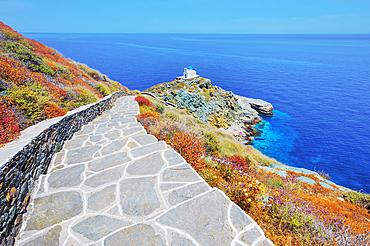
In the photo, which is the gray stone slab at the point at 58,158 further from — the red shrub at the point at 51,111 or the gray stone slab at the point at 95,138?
the red shrub at the point at 51,111

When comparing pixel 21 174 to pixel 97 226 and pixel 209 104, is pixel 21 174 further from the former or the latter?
pixel 209 104

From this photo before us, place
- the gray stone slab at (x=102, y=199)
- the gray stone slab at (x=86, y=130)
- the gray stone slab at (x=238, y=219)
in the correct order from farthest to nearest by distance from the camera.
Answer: the gray stone slab at (x=86, y=130) → the gray stone slab at (x=102, y=199) → the gray stone slab at (x=238, y=219)

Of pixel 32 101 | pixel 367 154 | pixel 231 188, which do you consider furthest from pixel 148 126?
pixel 367 154

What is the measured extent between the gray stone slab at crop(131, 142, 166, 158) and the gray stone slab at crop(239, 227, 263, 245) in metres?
2.84

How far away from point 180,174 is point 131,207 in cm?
115

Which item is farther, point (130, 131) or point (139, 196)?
point (130, 131)

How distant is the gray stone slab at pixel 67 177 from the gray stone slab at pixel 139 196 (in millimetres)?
1013

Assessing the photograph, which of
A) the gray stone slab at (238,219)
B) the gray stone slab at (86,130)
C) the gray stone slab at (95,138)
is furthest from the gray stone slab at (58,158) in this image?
the gray stone slab at (238,219)

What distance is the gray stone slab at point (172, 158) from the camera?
3992 mm

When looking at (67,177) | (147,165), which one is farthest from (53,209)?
(147,165)

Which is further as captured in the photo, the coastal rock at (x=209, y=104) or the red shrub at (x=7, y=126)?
the coastal rock at (x=209, y=104)

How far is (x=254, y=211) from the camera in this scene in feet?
11.4

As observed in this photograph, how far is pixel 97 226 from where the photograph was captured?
8.30ft

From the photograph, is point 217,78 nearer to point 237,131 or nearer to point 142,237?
point 237,131
